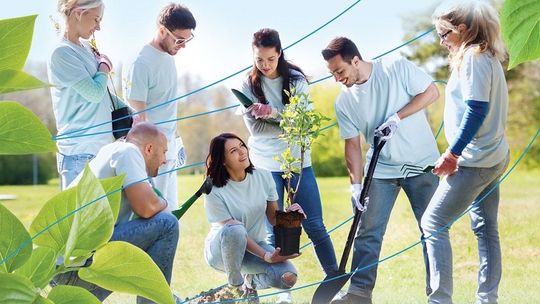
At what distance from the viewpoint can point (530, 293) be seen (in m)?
4.24

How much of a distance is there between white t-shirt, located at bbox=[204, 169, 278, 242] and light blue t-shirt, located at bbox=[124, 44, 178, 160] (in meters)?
0.32

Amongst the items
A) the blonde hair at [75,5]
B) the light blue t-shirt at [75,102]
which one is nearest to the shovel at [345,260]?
the light blue t-shirt at [75,102]

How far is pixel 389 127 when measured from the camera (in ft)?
9.16

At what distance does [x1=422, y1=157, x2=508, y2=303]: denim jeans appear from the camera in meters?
2.82

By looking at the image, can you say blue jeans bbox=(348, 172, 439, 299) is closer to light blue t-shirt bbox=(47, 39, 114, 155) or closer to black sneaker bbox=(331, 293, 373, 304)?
black sneaker bbox=(331, 293, 373, 304)

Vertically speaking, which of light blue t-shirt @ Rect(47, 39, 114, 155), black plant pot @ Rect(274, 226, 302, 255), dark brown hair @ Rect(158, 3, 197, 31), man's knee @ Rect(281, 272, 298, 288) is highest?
dark brown hair @ Rect(158, 3, 197, 31)

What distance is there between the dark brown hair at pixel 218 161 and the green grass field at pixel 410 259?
683 millimetres

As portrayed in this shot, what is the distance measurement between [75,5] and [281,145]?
0.80 meters

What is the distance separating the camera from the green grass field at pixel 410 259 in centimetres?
420
